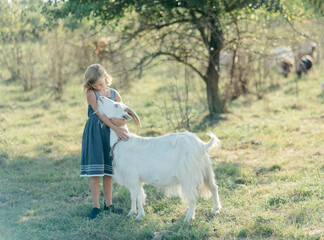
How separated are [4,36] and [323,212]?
11306 mm

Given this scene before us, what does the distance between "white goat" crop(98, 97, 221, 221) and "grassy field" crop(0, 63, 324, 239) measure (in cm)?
37

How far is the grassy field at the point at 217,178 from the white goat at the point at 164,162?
369 mm

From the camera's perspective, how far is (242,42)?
9297 mm

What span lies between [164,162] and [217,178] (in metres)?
1.90

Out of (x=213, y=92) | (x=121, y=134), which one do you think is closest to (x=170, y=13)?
(x=213, y=92)

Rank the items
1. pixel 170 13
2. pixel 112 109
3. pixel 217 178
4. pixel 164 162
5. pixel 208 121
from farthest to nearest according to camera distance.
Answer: pixel 208 121 → pixel 170 13 → pixel 217 178 → pixel 112 109 → pixel 164 162

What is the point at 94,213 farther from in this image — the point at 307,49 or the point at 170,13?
the point at 307,49

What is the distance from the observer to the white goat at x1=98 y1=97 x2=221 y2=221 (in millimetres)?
4254

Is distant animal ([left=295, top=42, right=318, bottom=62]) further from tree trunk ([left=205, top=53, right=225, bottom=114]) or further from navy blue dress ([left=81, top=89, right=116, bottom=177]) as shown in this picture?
navy blue dress ([left=81, top=89, right=116, bottom=177])

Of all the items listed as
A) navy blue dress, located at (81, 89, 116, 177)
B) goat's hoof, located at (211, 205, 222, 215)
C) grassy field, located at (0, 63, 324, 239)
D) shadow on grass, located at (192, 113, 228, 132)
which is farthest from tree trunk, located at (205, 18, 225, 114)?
goat's hoof, located at (211, 205, 222, 215)

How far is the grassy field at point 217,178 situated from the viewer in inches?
169

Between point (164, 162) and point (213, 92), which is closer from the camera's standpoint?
point (164, 162)

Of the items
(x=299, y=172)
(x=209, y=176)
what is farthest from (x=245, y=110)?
(x=209, y=176)

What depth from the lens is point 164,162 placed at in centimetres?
432
